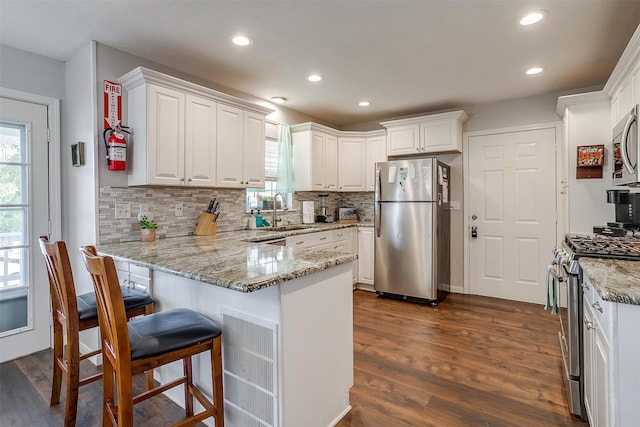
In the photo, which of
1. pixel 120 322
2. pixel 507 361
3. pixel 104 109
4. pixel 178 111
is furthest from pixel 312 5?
pixel 507 361

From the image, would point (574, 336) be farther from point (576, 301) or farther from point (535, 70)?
point (535, 70)

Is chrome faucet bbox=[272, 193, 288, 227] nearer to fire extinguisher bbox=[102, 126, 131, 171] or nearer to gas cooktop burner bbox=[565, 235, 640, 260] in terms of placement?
fire extinguisher bbox=[102, 126, 131, 171]

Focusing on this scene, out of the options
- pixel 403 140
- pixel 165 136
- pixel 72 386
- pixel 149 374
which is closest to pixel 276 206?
pixel 165 136

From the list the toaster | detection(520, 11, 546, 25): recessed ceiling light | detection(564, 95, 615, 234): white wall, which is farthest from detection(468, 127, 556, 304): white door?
detection(520, 11, 546, 25): recessed ceiling light

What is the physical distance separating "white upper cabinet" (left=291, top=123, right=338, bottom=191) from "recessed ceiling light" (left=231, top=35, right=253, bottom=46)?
70.0 inches

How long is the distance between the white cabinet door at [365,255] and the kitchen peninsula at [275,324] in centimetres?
264

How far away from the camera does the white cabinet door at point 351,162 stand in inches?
193

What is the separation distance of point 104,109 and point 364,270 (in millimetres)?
3403

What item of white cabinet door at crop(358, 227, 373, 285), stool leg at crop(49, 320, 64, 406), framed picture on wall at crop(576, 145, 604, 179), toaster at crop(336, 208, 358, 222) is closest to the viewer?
stool leg at crop(49, 320, 64, 406)

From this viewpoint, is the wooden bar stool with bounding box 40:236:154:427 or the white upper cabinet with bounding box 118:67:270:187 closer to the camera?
the wooden bar stool with bounding box 40:236:154:427

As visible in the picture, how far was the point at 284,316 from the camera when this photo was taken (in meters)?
1.45

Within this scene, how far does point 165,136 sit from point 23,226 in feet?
4.42

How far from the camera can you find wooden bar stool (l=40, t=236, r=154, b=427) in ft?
5.61

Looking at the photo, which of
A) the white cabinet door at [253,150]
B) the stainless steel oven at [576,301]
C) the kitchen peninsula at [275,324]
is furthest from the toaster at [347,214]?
the stainless steel oven at [576,301]
